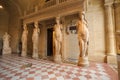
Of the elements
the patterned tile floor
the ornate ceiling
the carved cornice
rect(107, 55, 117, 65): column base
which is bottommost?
the patterned tile floor

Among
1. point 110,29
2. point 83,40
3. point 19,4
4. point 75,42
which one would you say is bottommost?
point 75,42

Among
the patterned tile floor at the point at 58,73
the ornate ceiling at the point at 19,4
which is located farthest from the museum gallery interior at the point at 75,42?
the ornate ceiling at the point at 19,4

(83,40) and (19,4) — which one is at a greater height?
(19,4)

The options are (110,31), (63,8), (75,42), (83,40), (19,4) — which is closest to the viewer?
(83,40)

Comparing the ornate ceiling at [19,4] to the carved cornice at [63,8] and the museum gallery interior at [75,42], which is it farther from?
the carved cornice at [63,8]

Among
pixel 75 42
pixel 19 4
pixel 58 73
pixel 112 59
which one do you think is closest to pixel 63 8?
pixel 75 42

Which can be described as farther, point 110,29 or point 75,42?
point 75,42

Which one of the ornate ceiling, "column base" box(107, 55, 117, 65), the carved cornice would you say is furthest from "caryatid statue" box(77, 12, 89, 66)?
the ornate ceiling

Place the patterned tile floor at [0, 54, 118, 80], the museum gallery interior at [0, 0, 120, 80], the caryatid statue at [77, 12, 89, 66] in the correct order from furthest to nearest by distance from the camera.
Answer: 1. the caryatid statue at [77, 12, 89, 66]
2. the museum gallery interior at [0, 0, 120, 80]
3. the patterned tile floor at [0, 54, 118, 80]

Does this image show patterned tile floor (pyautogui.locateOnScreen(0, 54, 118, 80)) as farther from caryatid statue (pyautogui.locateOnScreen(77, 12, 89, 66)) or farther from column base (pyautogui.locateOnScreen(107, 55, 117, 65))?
column base (pyautogui.locateOnScreen(107, 55, 117, 65))

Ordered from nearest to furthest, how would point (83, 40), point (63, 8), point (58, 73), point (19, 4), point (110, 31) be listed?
1. point (58, 73)
2. point (83, 40)
3. point (110, 31)
4. point (63, 8)
5. point (19, 4)

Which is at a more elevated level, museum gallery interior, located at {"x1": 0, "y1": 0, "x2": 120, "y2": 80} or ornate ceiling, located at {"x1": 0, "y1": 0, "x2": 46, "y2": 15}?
ornate ceiling, located at {"x1": 0, "y1": 0, "x2": 46, "y2": 15}

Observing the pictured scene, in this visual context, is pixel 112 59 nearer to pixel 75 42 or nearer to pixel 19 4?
pixel 75 42

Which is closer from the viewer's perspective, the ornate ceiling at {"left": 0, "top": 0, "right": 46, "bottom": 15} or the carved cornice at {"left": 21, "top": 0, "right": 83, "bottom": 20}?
the carved cornice at {"left": 21, "top": 0, "right": 83, "bottom": 20}
